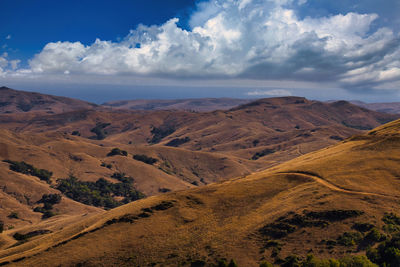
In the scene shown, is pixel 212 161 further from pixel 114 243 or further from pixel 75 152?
pixel 114 243

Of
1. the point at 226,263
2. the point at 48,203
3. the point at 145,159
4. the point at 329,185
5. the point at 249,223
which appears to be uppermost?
A: the point at 329,185

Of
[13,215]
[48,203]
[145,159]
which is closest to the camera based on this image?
[13,215]

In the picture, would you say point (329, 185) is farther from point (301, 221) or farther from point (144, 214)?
point (144, 214)

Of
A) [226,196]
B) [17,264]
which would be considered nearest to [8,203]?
[17,264]

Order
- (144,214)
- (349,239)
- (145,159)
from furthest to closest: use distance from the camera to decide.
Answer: (145,159)
(144,214)
(349,239)

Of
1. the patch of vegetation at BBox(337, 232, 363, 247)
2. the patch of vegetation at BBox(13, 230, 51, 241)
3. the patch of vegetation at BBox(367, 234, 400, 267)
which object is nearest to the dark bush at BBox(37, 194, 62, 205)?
the patch of vegetation at BBox(13, 230, 51, 241)

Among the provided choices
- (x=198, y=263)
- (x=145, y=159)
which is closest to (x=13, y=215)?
(x=198, y=263)

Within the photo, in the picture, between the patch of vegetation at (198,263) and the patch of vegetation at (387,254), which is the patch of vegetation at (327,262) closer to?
the patch of vegetation at (387,254)
